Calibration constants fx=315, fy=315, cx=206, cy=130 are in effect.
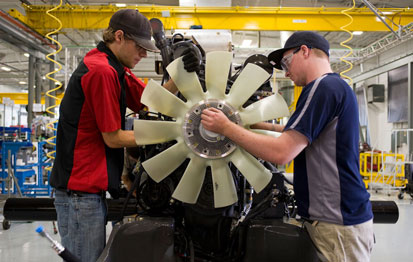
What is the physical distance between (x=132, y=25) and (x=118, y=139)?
0.62m

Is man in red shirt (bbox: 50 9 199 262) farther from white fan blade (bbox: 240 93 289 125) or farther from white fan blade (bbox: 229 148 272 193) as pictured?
white fan blade (bbox: 229 148 272 193)

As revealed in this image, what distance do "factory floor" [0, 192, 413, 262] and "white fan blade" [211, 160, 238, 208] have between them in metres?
2.63

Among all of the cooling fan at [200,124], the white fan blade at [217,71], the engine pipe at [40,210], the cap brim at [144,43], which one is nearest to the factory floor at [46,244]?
the engine pipe at [40,210]

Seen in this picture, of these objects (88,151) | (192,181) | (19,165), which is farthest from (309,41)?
(19,165)

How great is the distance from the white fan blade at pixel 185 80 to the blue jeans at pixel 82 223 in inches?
28.1

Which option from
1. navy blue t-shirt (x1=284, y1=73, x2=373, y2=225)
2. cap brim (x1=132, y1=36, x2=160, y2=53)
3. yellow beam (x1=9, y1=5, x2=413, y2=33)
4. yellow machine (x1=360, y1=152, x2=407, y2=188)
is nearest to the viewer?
navy blue t-shirt (x1=284, y1=73, x2=373, y2=225)

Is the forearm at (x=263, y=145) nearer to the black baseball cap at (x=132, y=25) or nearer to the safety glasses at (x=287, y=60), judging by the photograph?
the safety glasses at (x=287, y=60)

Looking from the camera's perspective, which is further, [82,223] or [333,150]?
[82,223]

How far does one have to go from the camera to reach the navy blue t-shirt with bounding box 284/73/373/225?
1.35 meters

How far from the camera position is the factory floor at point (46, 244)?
3521 millimetres

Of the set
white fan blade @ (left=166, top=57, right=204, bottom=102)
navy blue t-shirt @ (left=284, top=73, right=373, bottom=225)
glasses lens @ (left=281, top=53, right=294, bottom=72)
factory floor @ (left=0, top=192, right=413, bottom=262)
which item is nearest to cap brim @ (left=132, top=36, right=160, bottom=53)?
white fan blade @ (left=166, top=57, right=204, bottom=102)

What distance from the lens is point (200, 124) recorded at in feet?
Answer: 5.35

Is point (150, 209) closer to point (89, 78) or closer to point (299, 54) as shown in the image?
point (89, 78)

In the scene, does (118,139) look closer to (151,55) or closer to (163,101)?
(163,101)
